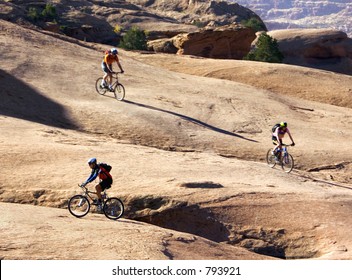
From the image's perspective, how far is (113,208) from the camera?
16469 mm

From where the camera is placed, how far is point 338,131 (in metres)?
31.0

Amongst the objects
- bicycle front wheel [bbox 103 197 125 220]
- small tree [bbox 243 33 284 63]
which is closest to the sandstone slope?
bicycle front wheel [bbox 103 197 125 220]

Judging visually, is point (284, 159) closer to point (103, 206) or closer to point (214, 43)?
point (103, 206)

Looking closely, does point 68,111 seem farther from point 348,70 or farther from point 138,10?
point 138,10

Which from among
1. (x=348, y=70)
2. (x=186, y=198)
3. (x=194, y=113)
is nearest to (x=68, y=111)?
(x=194, y=113)

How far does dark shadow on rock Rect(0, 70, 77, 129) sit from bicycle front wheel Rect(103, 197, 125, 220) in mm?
10072

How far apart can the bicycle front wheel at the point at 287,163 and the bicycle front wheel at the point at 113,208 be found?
356 inches

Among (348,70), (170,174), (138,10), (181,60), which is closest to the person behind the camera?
(170,174)

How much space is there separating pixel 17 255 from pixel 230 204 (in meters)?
7.26

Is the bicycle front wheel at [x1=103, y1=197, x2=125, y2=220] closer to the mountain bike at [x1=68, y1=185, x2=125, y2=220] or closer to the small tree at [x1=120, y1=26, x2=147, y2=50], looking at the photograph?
the mountain bike at [x1=68, y1=185, x2=125, y2=220]

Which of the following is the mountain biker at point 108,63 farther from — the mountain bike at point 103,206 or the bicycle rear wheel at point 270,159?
the mountain bike at point 103,206

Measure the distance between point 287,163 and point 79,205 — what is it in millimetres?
9676

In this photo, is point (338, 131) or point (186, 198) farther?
point (338, 131)

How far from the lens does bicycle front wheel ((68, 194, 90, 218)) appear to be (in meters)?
16.2
